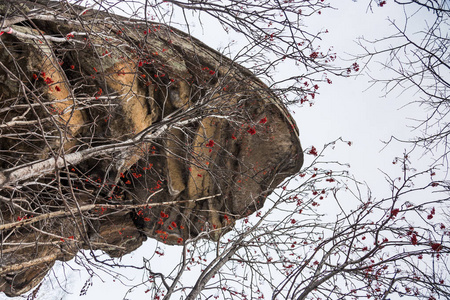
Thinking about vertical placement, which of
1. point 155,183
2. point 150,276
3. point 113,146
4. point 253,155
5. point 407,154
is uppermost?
point 253,155

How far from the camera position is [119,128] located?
6.66 m

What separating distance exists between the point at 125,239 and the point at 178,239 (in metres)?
1.55

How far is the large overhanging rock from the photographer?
4461 mm

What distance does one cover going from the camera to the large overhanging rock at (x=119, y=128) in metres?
4.46

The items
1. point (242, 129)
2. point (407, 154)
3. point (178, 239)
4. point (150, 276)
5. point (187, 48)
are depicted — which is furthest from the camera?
point (178, 239)

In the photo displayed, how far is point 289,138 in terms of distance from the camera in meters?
8.22

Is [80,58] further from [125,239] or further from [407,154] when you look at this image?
[407,154]

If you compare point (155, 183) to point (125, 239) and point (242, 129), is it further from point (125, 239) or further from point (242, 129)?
point (242, 129)

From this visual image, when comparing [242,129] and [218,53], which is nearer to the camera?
[218,53]

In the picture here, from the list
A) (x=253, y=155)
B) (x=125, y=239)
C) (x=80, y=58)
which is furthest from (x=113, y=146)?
(x=125, y=239)

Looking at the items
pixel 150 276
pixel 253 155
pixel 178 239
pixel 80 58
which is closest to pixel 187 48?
pixel 80 58

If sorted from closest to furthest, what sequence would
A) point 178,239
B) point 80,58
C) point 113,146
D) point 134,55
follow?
point 113,146 < point 80,58 < point 134,55 < point 178,239

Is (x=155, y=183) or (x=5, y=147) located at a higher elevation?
(x=155, y=183)

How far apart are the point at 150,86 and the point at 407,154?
5.28m
